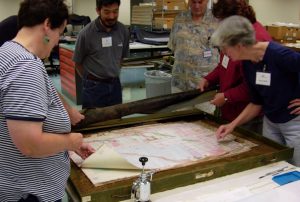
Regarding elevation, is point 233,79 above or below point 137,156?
above

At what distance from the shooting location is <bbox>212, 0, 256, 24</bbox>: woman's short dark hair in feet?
5.71

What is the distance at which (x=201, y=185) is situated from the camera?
1.31 meters

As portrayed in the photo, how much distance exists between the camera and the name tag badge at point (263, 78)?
1563 mm

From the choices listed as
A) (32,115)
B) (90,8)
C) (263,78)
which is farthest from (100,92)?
(90,8)

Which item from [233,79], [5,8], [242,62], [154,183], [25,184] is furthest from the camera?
[5,8]

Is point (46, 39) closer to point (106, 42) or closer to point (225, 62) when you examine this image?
point (225, 62)

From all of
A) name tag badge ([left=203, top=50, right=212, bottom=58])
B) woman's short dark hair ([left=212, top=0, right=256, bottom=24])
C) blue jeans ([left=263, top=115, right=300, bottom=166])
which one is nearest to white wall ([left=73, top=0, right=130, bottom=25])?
A: name tag badge ([left=203, top=50, right=212, bottom=58])

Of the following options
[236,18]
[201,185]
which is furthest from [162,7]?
[201,185]

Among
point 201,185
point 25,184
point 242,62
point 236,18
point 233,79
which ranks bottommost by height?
point 201,185

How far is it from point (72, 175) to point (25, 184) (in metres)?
0.28

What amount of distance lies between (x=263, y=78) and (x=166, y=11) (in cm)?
441

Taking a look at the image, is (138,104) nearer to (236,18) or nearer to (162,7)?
(236,18)

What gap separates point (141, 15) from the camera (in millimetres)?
6297

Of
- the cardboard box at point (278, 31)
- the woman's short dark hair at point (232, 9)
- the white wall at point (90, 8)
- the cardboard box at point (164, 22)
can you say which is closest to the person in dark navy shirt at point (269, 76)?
the woman's short dark hair at point (232, 9)
